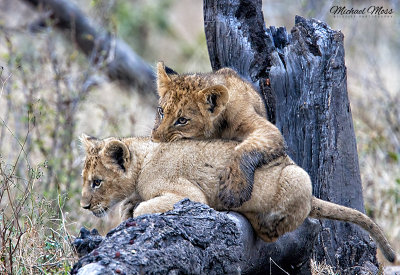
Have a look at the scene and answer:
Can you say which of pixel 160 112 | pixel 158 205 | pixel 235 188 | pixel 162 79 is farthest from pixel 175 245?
pixel 162 79

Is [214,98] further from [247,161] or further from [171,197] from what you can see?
[171,197]

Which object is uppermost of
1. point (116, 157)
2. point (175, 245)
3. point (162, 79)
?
point (162, 79)

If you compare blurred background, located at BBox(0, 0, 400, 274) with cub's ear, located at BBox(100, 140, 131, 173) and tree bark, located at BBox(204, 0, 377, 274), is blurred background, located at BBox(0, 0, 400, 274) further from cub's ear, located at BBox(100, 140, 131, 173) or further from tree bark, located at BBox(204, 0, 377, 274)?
tree bark, located at BBox(204, 0, 377, 274)

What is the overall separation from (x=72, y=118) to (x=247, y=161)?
5.04 metres

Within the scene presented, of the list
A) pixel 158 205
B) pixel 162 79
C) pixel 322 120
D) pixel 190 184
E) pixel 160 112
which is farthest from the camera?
pixel 162 79

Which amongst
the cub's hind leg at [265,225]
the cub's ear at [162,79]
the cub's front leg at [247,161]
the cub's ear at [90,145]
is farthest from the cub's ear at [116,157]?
the cub's hind leg at [265,225]

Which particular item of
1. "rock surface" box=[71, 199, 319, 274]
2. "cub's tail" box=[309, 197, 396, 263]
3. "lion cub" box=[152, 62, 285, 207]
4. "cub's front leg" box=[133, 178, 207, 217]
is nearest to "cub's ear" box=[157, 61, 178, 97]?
"lion cub" box=[152, 62, 285, 207]

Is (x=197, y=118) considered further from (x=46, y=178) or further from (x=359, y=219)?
(x=46, y=178)

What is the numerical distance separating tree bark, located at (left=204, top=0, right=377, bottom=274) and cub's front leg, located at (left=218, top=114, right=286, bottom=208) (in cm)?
71

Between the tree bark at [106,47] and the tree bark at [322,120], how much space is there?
6.06 m

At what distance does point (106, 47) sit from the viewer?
1224cm

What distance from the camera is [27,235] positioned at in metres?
5.68

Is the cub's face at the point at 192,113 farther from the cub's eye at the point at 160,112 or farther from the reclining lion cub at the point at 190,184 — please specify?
the reclining lion cub at the point at 190,184

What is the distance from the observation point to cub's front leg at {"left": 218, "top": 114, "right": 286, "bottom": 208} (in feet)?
18.2
